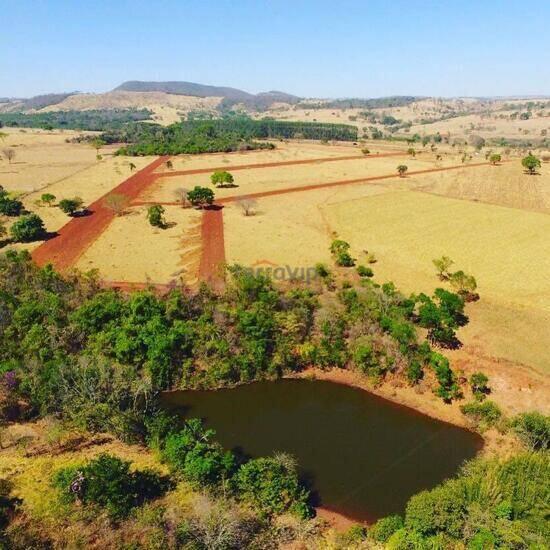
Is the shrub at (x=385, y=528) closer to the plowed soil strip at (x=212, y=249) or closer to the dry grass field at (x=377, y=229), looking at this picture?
the dry grass field at (x=377, y=229)

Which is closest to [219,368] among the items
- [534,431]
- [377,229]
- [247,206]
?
[534,431]

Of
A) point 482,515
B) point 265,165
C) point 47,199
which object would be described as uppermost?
point 265,165

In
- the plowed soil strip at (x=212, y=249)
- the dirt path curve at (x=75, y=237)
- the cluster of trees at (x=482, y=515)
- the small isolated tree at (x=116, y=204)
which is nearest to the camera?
the cluster of trees at (x=482, y=515)

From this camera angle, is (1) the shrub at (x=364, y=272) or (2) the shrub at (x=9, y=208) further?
(2) the shrub at (x=9, y=208)

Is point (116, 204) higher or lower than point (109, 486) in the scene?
higher

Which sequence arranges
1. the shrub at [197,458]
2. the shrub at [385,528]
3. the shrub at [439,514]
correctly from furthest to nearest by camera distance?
the shrub at [197,458] < the shrub at [385,528] < the shrub at [439,514]

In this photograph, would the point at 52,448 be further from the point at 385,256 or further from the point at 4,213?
the point at 4,213

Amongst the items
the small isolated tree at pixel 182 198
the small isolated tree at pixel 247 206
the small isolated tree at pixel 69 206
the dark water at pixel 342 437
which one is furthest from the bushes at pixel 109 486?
the small isolated tree at pixel 182 198

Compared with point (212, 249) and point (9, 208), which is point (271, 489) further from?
point (9, 208)
